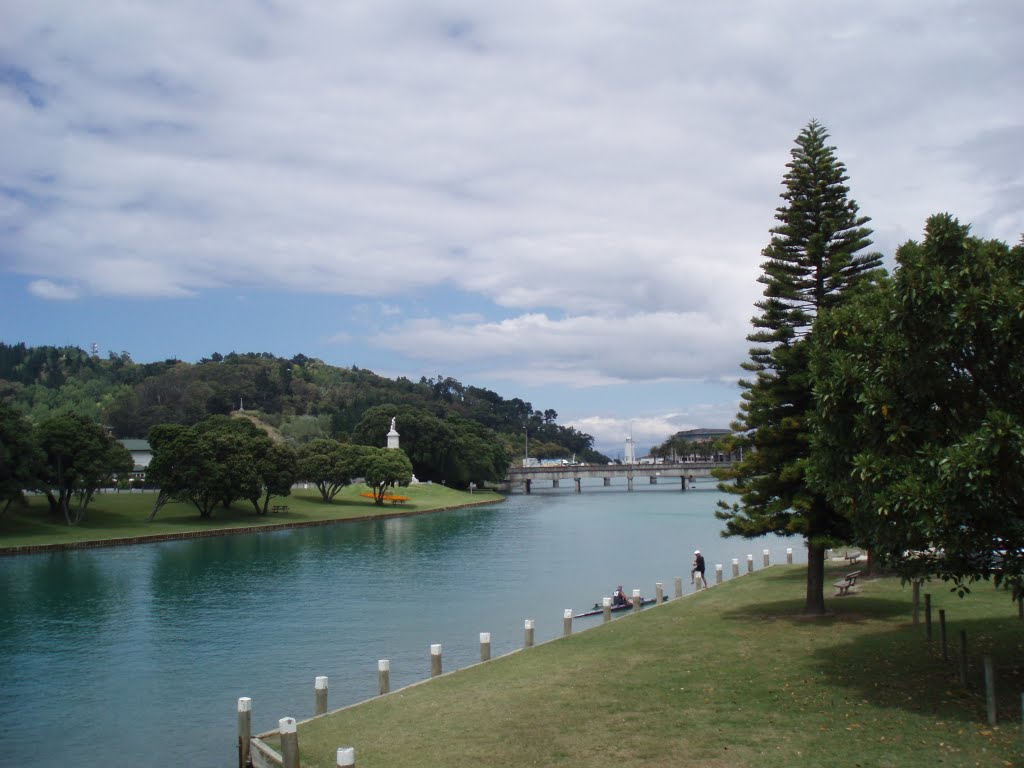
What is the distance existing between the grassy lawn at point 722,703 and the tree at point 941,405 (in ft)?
8.34

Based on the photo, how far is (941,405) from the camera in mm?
13914

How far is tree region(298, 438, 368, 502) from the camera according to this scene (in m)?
90.5

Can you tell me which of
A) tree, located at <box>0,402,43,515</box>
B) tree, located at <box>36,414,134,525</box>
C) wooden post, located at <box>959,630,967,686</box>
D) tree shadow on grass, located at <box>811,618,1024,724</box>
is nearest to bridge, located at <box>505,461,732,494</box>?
tree, located at <box>36,414,134,525</box>

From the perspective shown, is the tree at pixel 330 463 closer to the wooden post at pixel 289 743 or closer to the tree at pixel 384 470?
the tree at pixel 384 470

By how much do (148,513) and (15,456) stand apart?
16.6 meters

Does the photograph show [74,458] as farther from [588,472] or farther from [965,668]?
[588,472]

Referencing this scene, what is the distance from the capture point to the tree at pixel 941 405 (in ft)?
40.2

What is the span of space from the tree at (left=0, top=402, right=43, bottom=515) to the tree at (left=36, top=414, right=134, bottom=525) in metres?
1.90

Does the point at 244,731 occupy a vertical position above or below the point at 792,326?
below

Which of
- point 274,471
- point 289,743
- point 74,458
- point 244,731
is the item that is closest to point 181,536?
point 74,458

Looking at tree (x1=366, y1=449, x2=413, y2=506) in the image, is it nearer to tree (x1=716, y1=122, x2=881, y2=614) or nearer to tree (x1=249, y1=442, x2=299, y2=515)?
tree (x1=249, y1=442, x2=299, y2=515)

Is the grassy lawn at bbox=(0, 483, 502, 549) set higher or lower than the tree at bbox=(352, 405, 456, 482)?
lower

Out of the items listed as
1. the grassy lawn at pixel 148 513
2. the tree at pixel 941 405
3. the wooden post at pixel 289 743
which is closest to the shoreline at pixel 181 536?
the grassy lawn at pixel 148 513

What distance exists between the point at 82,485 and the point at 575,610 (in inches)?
1804
